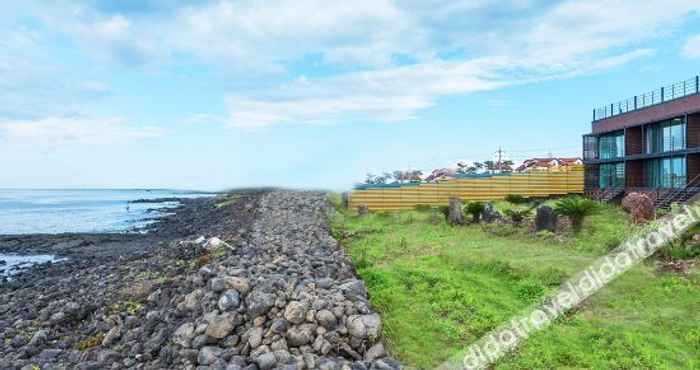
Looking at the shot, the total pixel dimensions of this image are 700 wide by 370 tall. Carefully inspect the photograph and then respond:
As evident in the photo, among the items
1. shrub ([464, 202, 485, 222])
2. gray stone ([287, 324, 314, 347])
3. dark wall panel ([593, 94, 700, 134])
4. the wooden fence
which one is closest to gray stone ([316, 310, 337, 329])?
gray stone ([287, 324, 314, 347])

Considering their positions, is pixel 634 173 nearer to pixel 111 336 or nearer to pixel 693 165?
pixel 693 165

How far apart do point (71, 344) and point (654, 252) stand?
13.3m

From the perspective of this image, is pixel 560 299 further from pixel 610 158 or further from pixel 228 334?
pixel 610 158

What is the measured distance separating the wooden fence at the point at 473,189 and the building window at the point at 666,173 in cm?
473

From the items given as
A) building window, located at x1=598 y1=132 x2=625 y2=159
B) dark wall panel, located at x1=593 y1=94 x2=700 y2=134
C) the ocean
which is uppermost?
dark wall panel, located at x1=593 y1=94 x2=700 y2=134

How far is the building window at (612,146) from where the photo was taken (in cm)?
3167

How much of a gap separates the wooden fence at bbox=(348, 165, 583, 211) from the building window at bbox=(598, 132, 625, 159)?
1.81 m

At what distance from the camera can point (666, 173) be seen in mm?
27250

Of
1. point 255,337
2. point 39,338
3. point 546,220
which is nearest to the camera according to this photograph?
point 255,337

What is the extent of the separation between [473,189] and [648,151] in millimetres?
9427

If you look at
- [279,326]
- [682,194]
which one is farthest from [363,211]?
[279,326]

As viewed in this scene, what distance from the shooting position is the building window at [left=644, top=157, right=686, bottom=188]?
2558 centimetres

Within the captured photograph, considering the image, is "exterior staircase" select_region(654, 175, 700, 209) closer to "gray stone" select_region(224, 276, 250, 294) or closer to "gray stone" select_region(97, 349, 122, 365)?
"gray stone" select_region(224, 276, 250, 294)

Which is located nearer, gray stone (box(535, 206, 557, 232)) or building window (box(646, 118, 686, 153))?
gray stone (box(535, 206, 557, 232))
